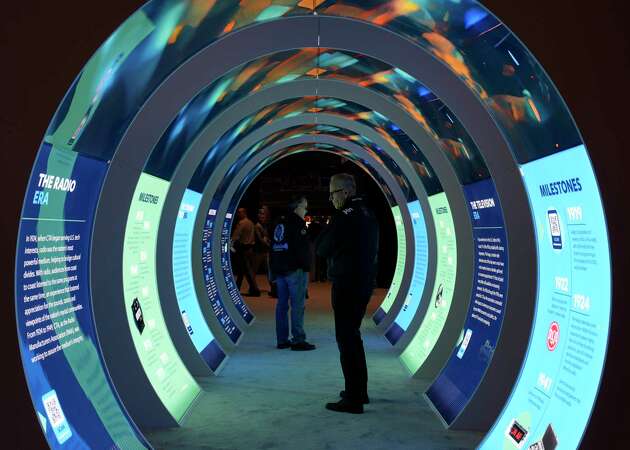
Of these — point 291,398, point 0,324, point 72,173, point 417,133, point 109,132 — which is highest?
point 417,133

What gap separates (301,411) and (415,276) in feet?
16.7

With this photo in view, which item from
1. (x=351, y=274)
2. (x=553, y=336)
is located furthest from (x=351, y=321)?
(x=553, y=336)

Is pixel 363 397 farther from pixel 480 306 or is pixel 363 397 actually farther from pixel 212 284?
pixel 212 284

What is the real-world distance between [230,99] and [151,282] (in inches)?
99.7

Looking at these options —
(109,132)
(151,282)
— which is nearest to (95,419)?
(109,132)

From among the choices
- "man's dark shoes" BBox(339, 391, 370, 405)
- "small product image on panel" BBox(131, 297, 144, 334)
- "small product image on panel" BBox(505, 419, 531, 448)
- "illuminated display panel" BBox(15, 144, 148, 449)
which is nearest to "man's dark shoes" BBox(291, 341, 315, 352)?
"man's dark shoes" BBox(339, 391, 370, 405)

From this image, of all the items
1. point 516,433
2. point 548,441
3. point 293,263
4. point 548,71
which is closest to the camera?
point 548,71

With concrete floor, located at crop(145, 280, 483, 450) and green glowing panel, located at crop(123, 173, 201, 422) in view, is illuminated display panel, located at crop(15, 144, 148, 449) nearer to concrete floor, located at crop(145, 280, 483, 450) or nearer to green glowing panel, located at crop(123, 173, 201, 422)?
green glowing panel, located at crop(123, 173, 201, 422)

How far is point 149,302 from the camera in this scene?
691 cm

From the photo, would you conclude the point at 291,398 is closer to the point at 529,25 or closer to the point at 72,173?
the point at 72,173

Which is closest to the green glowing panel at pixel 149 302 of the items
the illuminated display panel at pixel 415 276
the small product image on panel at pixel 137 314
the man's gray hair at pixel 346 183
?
the small product image on panel at pixel 137 314

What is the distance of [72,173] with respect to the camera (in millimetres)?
4406

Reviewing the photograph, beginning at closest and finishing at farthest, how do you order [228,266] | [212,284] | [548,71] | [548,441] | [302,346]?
[548,71], [548,441], [302,346], [212,284], [228,266]

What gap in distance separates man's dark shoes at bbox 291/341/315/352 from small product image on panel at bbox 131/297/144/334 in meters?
5.03
